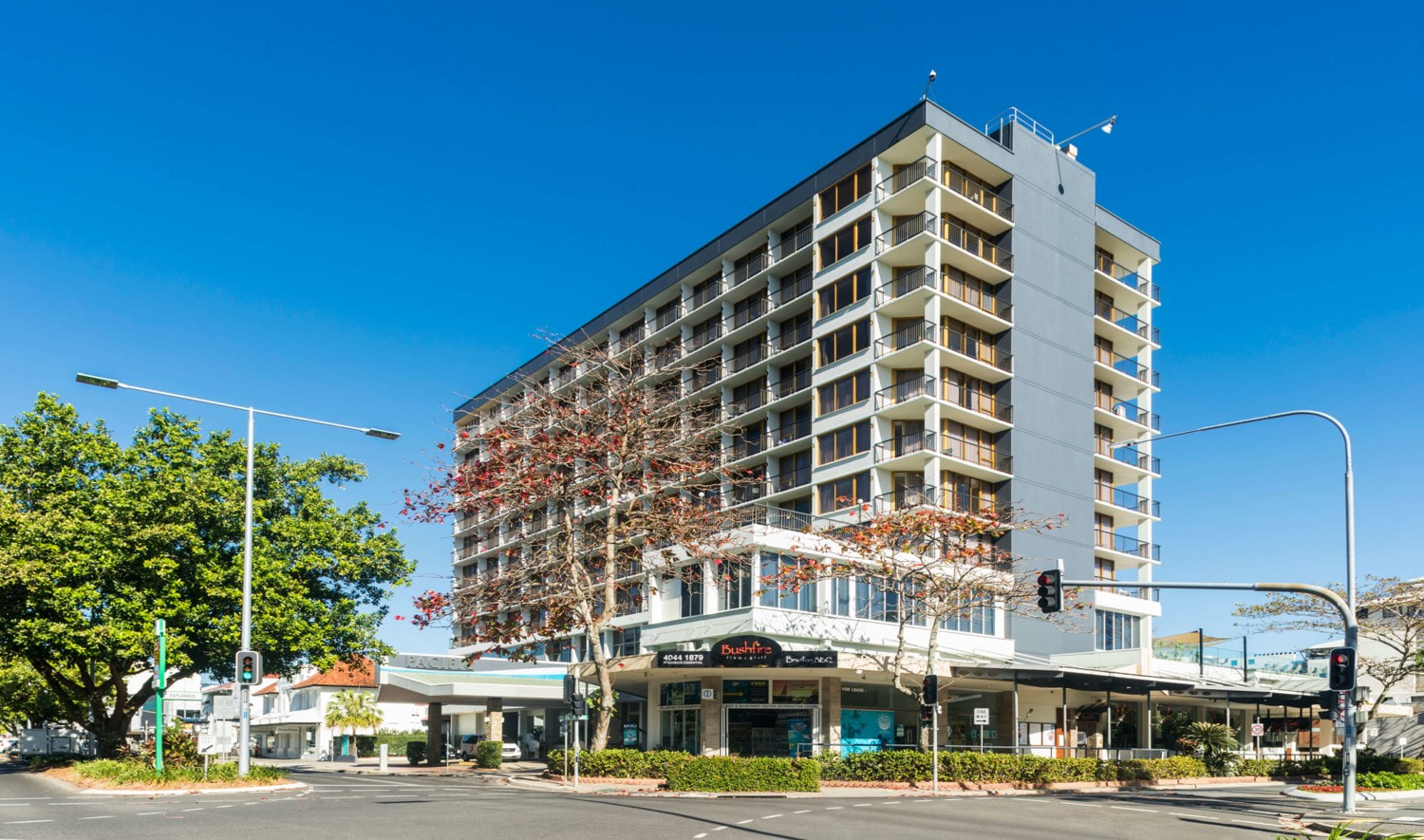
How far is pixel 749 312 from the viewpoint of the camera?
65375 mm

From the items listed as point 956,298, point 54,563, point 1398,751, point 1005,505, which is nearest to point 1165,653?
point 1398,751

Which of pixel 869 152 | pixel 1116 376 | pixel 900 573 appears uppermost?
pixel 869 152

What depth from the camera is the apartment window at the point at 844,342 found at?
2232 inches

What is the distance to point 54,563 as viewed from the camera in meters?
37.2

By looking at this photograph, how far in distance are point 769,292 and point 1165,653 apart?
97.9 ft

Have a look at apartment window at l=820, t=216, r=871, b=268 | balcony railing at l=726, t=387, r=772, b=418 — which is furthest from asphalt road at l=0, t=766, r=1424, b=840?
balcony railing at l=726, t=387, r=772, b=418

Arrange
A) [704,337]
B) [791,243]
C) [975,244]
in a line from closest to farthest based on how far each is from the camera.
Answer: [975,244] < [791,243] < [704,337]

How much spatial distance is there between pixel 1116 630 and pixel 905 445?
16.5 metres

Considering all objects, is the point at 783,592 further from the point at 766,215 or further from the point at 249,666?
the point at 766,215

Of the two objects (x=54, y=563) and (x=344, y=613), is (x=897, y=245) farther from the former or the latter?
(x=54, y=563)

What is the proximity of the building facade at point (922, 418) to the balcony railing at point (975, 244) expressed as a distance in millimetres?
219

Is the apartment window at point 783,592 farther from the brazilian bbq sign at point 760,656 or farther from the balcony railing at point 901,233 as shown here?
the balcony railing at point 901,233

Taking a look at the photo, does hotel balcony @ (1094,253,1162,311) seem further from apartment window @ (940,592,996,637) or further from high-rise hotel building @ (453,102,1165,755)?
apartment window @ (940,592,996,637)

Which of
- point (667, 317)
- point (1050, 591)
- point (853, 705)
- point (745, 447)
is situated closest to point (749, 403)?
point (745, 447)
